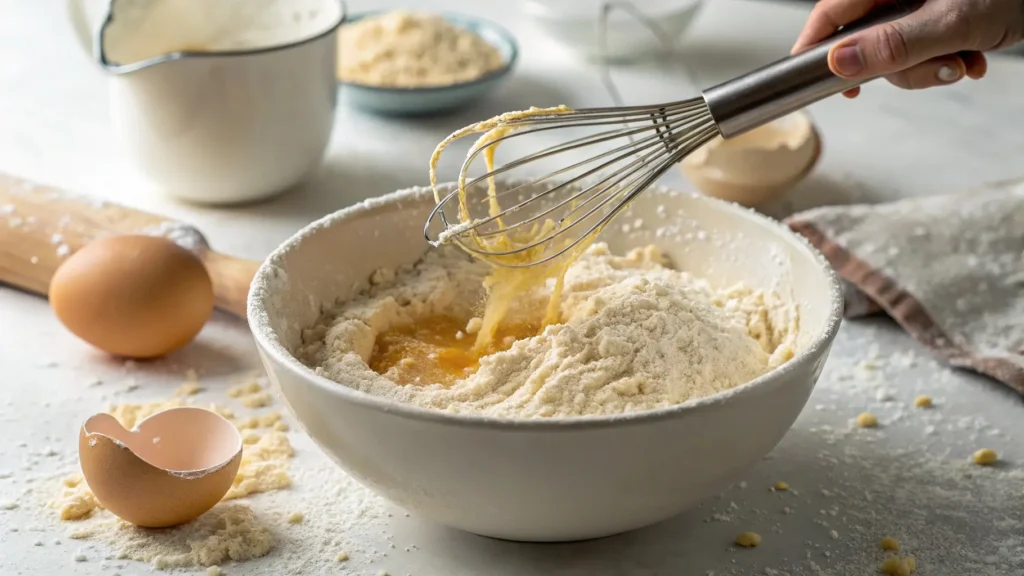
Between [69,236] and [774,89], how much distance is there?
0.88 metres

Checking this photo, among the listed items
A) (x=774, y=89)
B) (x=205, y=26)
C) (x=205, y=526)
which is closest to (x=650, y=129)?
(x=774, y=89)

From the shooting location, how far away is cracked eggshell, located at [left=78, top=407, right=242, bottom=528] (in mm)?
924

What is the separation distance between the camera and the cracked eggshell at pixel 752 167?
1.55 meters

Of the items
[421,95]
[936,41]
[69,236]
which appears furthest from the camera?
[421,95]

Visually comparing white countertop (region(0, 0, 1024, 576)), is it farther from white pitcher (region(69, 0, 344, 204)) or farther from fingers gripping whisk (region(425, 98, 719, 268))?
fingers gripping whisk (region(425, 98, 719, 268))

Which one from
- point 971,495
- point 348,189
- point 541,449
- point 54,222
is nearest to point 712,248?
point 971,495

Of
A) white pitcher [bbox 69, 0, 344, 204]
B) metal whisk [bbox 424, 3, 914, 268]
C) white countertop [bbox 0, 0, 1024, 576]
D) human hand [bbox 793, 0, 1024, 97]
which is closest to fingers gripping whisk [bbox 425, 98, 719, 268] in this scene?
metal whisk [bbox 424, 3, 914, 268]

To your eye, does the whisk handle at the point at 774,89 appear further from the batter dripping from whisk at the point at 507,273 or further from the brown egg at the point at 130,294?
the brown egg at the point at 130,294

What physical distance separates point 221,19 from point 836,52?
106 cm

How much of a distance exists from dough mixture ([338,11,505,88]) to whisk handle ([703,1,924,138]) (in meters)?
0.88

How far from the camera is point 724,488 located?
906 millimetres

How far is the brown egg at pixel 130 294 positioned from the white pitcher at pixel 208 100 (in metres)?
0.31

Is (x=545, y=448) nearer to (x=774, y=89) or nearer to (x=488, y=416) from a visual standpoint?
(x=488, y=416)

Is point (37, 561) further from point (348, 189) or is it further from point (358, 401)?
point (348, 189)
